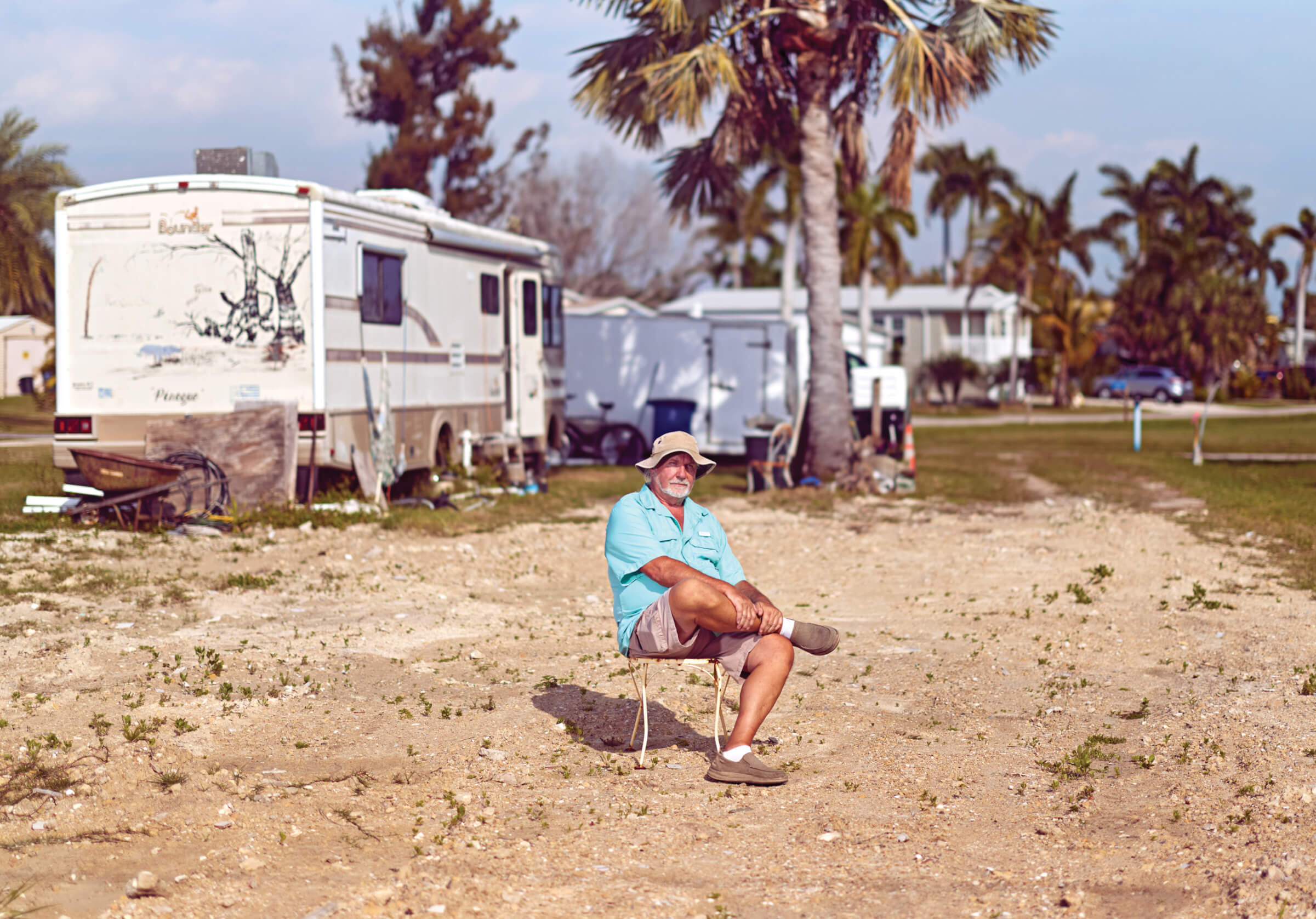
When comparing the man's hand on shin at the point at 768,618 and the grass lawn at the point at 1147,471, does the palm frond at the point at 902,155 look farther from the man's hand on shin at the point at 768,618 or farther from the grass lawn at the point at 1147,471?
the man's hand on shin at the point at 768,618

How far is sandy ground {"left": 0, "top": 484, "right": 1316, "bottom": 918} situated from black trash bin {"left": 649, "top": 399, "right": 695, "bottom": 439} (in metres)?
11.4

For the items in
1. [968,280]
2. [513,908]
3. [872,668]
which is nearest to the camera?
[513,908]

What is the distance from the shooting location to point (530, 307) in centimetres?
1734

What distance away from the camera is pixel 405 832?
5.05 m

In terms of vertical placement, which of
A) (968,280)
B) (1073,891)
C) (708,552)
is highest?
(968,280)

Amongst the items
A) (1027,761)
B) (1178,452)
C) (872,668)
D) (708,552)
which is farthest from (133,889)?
(1178,452)

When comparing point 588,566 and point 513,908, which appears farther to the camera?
point 588,566

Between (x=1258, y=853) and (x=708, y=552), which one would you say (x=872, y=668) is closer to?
(x=708, y=552)

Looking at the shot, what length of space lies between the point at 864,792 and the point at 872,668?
7.69ft

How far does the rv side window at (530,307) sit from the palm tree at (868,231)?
26.4 meters

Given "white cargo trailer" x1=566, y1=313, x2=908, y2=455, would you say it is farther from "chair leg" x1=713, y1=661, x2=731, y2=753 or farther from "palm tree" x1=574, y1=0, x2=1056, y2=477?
"chair leg" x1=713, y1=661, x2=731, y2=753

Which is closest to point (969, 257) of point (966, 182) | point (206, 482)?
point (966, 182)

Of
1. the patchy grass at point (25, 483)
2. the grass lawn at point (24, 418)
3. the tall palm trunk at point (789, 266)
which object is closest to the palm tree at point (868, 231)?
the tall palm trunk at point (789, 266)

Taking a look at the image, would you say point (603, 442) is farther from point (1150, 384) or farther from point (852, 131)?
point (1150, 384)
